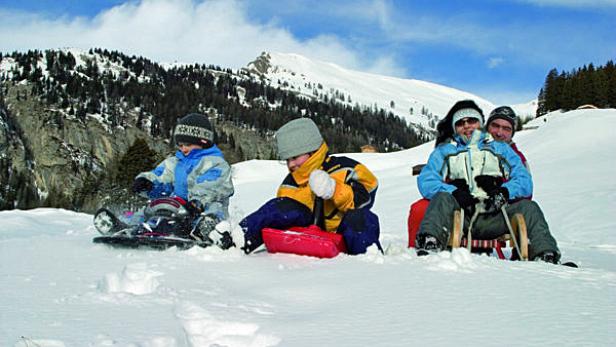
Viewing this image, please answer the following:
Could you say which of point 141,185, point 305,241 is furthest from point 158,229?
point 305,241

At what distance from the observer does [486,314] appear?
5.95 feet

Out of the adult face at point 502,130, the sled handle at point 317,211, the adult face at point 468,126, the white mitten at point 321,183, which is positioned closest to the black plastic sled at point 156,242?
the sled handle at point 317,211

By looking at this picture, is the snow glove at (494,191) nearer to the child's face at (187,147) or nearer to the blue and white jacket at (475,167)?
the blue and white jacket at (475,167)

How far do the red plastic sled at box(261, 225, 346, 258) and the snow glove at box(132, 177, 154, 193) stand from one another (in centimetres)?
181

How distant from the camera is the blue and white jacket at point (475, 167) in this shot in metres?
4.16

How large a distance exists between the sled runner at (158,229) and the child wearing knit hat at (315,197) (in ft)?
1.54

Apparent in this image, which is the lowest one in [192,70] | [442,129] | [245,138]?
[442,129]

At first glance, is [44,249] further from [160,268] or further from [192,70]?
[192,70]

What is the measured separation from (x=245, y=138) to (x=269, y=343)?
104m

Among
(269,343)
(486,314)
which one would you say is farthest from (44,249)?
(486,314)

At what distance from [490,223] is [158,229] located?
8.46 feet

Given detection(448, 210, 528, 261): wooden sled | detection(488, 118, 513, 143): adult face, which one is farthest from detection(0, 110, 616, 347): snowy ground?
detection(488, 118, 513, 143): adult face

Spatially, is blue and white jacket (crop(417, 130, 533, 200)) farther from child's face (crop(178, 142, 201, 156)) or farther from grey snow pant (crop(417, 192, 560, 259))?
child's face (crop(178, 142, 201, 156))

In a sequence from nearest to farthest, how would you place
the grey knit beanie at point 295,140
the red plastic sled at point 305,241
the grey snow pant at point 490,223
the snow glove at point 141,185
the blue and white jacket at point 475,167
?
the red plastic sled at point 305,241 < the grey snow pant at point 490,223 < the grey knit beanie at point 295,140 < the blue and white jacket at point 475,167 < the snow glove at point 141,185
